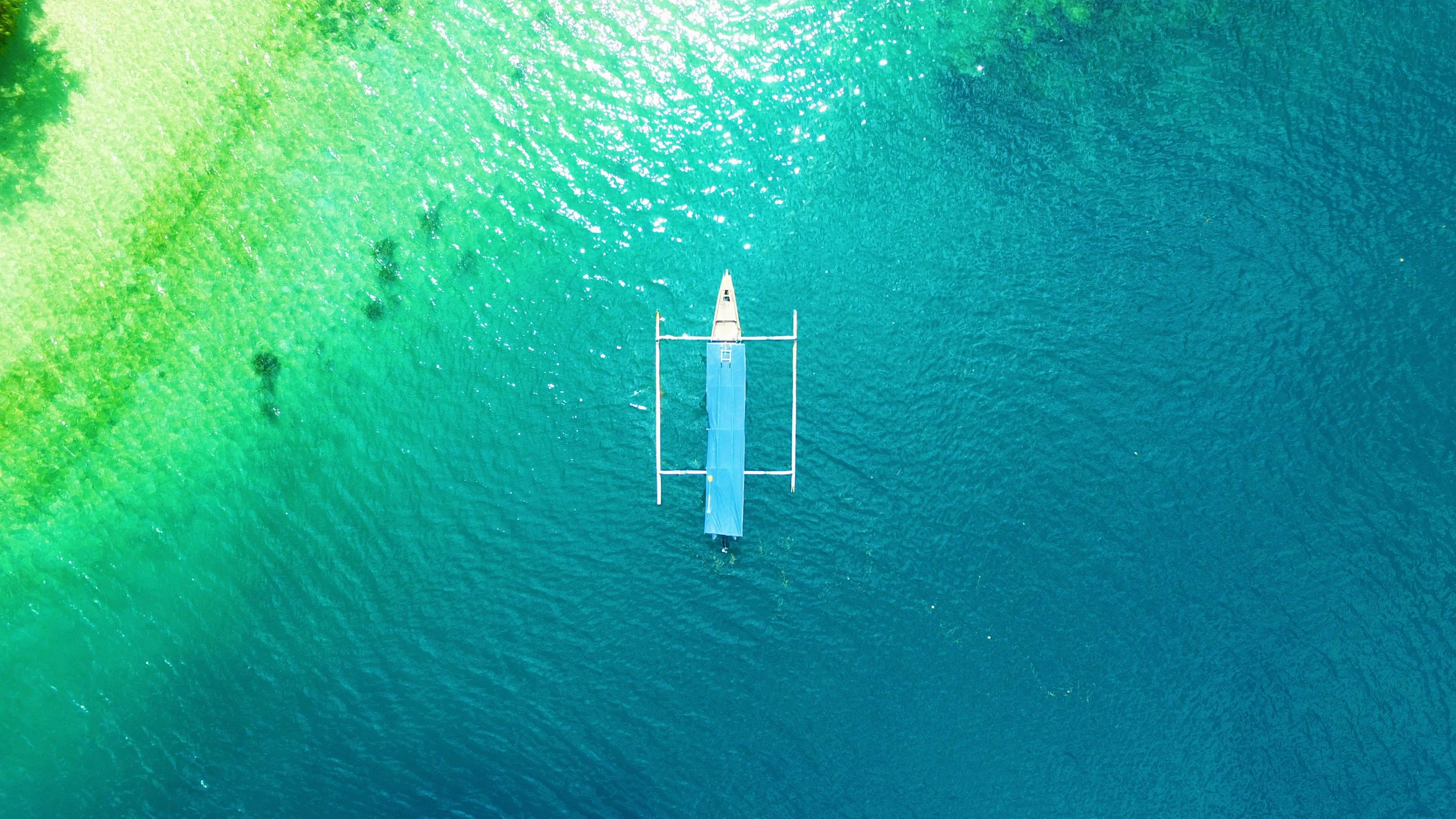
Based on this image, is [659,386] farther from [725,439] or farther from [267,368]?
[267,368]

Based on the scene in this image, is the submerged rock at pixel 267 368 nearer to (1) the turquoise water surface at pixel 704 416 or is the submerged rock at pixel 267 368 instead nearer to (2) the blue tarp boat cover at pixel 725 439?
(1) the turquoise water surface at pixel 704 416

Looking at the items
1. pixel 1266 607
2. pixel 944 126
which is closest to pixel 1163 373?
pixel 1266 607

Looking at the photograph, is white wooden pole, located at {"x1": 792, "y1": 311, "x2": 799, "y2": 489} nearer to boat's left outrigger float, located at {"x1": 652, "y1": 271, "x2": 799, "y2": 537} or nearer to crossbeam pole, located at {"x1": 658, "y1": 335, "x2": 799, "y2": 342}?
boat's left outrigger float, located at {"x1": 652, "y1": 271, "x2": 799, "y2": 537}

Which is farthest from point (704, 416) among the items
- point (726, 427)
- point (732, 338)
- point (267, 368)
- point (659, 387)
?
point (267, 368)

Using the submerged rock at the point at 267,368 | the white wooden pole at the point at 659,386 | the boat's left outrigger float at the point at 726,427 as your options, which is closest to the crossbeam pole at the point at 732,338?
the boat's left outrigger float at the point at 726,427

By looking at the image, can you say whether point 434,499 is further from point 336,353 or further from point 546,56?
point 546,56

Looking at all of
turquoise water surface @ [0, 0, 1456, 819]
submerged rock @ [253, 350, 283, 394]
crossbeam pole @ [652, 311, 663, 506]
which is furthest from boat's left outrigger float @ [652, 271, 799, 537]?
submerged rock @ [253, 350, 283, 394]
